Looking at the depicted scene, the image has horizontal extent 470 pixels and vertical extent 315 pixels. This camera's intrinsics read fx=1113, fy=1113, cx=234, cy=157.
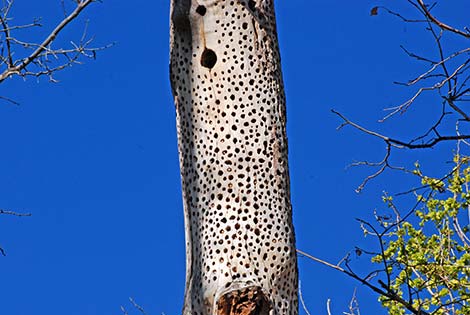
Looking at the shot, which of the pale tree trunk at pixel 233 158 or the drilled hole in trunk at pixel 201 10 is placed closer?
the pale tree trunk at pixel 233 158

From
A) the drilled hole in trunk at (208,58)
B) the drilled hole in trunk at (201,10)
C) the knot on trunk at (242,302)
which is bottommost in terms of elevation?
the knot on trunk at (242,302)

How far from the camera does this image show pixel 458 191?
8.36 meters

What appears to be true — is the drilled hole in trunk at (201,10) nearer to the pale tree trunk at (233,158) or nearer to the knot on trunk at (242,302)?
the pale tree trunk at (233,158)

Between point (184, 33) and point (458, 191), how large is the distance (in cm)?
477

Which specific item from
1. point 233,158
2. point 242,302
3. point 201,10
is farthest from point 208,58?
point 242,302

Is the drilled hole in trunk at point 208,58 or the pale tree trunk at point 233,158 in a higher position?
the drilled hole in trunk at point 208,58

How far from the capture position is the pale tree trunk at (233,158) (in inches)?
145

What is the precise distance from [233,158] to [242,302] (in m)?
0.50

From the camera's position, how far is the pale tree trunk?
3.68 meters

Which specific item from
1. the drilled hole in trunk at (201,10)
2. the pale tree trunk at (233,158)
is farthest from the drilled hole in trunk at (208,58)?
the drilled hole in trunk at (201,10)

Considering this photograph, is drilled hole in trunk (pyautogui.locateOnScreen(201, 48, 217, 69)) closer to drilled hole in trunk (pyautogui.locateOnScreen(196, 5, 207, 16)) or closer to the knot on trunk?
drilled hole in trunk (pyautogui.locateOnScreen(196, 5, 207, 16))

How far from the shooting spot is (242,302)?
363 centimetres

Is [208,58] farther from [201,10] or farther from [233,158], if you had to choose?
[233,158]

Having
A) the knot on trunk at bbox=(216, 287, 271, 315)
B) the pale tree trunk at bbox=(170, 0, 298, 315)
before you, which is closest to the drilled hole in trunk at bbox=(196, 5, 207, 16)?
the pale tree trunk at bbox=(170, 0, 298, 315)
